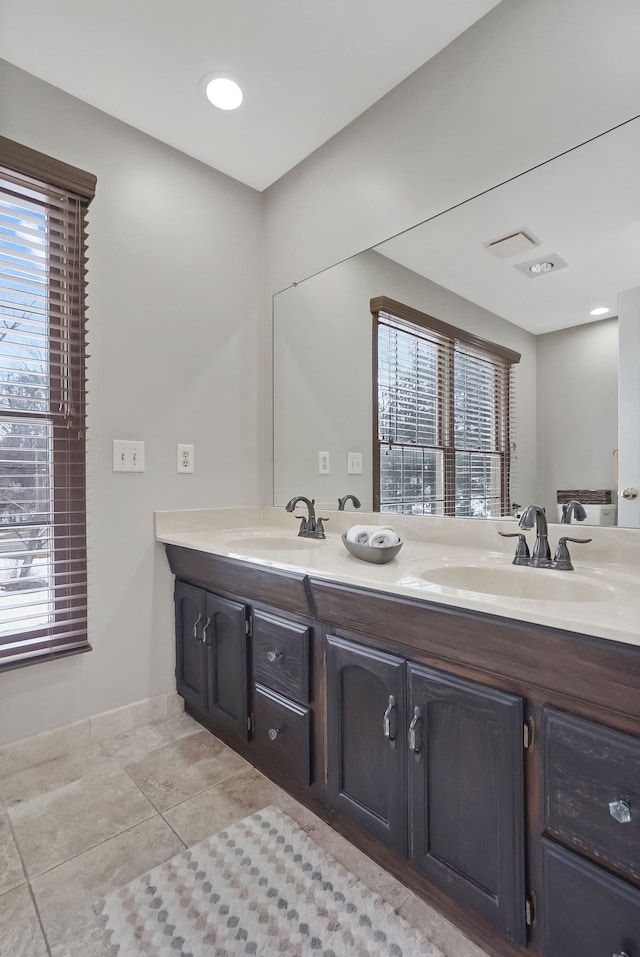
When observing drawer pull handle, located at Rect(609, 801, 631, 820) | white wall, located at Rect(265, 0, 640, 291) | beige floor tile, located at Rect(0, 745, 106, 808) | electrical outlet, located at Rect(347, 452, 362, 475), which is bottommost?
beige floor tile, located at Rect(0, 745, 106, 808)

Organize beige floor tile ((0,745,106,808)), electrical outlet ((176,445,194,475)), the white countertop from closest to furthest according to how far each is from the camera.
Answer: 1. the white countertop
2. beige floor tile ((0,745,106,808))
3. electrical outlet ((176,445,194,475))

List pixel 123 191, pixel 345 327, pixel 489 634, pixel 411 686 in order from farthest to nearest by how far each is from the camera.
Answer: pixel 345 327, pixel 123 191, pixel 411 686, pixel 489 634

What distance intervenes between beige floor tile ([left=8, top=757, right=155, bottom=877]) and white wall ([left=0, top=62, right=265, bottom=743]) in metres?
0.27

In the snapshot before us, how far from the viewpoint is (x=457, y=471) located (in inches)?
65.4

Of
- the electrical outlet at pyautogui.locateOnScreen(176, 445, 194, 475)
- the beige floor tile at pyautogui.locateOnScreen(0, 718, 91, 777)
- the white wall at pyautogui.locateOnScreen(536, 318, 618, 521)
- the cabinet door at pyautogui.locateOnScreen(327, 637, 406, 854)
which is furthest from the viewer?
the electrical outlet at pyautogui.locateOnScreen(176, 445, 194, 475)

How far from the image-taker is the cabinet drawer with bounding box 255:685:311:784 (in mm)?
1383

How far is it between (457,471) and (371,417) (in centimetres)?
43

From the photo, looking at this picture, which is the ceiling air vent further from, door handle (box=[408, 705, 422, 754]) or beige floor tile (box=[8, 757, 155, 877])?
beige floor tile (box=[8, 757, 155, 877])

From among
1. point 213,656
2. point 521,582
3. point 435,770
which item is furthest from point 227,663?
point 521,582

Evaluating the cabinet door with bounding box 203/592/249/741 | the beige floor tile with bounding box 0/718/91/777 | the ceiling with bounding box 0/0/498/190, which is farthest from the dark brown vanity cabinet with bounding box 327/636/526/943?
the ceiling with bounding box 0/0/498/190

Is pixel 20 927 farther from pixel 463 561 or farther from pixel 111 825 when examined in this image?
pixel 463 561

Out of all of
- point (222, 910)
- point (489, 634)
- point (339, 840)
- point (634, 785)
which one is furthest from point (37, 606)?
point (634, 785)

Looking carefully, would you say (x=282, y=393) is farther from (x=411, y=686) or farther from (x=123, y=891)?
(x=123, y=891)

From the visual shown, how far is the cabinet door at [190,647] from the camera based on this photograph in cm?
184
